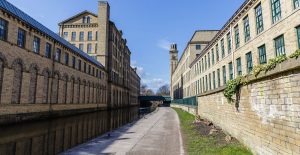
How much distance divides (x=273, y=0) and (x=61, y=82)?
2784cm

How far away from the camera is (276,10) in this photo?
15805mm

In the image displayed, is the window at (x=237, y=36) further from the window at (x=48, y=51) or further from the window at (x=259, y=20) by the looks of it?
the window at (x=48, y=51)

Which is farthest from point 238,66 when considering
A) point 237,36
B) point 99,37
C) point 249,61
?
point 99,37

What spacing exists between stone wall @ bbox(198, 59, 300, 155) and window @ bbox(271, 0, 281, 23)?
26.0 feet

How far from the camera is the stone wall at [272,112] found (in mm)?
6348

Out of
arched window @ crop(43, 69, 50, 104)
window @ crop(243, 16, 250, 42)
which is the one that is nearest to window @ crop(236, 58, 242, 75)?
window @ crop(243, 16, 250, 42)

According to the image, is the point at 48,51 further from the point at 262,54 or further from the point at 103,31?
the point at 103,31

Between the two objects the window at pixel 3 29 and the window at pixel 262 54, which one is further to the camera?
the window at pixel 3 29

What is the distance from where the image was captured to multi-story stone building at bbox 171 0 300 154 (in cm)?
668

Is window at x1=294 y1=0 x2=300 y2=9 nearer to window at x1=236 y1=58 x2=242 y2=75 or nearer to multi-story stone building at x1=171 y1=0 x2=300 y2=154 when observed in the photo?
multi-story stone building at x1=171 y1=0 x2=300 y2=154

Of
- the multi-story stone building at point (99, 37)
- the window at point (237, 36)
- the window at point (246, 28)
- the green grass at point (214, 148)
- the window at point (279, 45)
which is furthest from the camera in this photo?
the multi-story stone building at point (99, 37)

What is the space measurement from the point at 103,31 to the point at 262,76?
48.9 m

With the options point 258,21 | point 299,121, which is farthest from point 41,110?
point 299,121

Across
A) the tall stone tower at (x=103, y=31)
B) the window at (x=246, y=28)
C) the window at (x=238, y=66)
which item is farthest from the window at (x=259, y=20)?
the tall stone tower at (x=103, y=31)
